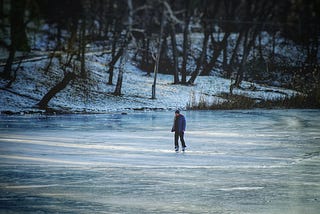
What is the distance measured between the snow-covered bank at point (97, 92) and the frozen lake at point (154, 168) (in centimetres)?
1005

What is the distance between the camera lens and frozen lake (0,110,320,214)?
41.6ft

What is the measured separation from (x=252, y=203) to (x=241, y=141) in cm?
1179

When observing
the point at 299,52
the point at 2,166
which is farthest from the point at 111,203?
the point at 299,52

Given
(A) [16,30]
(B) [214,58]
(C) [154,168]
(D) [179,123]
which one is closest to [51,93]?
(A) [16,30]

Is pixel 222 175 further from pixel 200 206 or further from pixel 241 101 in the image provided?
pixel 241 101

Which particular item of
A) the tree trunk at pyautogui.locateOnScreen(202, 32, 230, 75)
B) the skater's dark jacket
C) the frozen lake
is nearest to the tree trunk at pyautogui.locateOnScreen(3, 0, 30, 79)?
the frozen lake

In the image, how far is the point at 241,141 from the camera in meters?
24.6

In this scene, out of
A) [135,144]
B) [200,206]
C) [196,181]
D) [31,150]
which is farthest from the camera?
[135,144]

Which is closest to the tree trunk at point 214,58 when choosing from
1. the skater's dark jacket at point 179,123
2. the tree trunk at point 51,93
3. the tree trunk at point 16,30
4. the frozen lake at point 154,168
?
the tree trunk at point 51,93

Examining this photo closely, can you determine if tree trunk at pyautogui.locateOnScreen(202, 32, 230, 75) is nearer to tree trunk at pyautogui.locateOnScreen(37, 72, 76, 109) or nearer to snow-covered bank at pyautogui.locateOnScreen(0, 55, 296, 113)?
snow-covered bank at pyautogui.locateOnScreen(0, 55, 296, 113)

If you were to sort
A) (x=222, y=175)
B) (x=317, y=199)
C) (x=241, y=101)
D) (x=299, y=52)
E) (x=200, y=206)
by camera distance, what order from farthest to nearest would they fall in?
(x=299, y=52) < (x=241, y=101) < (x=222, y=175) < (x=317, y=199) < (x=200, y=206)

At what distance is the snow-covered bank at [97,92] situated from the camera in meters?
41.3

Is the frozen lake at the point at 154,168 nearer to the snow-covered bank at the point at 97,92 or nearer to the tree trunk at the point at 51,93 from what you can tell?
the tree trunk at the point at 51,93

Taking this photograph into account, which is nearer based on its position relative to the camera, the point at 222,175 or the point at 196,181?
the point at 196,181
